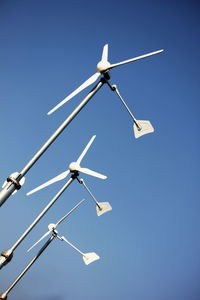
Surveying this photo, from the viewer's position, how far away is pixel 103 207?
54.0 feet

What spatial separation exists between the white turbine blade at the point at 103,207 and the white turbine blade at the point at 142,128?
7305mm

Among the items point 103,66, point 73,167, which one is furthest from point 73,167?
point 103,66

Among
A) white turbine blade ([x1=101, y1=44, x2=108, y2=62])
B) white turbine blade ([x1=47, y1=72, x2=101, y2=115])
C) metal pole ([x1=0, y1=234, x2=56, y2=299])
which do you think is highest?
white turbine blade ([x1=101, y1=44, x2=108, y2=62])

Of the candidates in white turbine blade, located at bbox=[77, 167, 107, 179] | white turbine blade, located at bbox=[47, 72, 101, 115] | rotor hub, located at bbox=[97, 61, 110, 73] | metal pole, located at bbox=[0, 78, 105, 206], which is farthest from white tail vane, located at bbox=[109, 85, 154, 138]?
metal pole, located at bbox=[0, 78, 105, 206]

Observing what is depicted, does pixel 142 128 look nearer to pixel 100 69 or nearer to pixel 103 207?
pixel 100 69

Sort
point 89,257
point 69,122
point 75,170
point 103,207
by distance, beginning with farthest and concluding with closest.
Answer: point 89,257 → point 103,207 → point 75,170 → point 69,122

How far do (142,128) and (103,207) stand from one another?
25.5 ft

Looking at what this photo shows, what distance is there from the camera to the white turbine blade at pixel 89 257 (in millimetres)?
18359

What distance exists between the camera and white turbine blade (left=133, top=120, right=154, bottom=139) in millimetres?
10562

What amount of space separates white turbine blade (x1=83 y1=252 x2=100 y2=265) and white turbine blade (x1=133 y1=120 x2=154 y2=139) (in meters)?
11.9

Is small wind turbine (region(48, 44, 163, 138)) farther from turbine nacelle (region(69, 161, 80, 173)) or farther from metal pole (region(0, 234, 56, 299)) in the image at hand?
metal pole (region(0, 234, 56, 299))

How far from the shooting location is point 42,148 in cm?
710

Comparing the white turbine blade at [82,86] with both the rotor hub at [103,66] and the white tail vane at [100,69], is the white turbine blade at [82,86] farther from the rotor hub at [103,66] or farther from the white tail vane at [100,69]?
the rotor hub at [103,66]

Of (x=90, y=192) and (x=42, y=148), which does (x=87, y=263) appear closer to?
(x=90, y=192)
